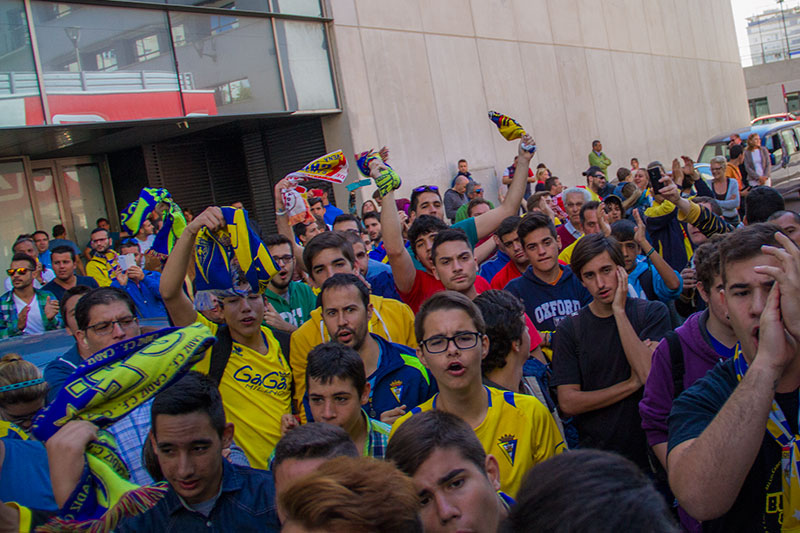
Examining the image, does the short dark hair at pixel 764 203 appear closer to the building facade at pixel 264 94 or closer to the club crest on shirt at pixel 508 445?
the club crest on shirt at pixel 508 445

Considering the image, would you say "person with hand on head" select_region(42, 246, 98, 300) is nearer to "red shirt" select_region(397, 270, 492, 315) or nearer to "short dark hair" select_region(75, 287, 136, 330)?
"short dark hair" select_region(75, 287, 136, 330)

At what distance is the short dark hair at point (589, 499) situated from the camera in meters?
1.42

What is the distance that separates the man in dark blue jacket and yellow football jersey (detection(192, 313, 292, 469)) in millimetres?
379

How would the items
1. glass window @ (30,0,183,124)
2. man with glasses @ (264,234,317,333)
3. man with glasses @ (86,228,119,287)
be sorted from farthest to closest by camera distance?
glass window @ (30,0,183,124) → man with glasses @ (86,228,119,287) → man with glasses @ (264,234,317,333)

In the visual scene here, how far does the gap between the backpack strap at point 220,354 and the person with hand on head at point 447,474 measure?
6.34ft

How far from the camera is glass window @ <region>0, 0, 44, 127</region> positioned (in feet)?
34.7

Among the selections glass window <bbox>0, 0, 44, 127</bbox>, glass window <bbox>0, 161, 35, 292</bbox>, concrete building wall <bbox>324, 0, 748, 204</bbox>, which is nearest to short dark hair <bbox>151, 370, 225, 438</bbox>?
glass window <bbox>0, 0, 44, 127</bbox>

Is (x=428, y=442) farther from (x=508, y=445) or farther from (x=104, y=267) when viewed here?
(x=104, y=267)

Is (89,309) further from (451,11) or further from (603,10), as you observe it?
(603,10)

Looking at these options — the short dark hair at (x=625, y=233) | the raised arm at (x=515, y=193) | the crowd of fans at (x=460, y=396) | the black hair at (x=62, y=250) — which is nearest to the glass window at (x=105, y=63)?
the black hair at (x=62, y=250)

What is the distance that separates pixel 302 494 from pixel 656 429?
5.85 feet

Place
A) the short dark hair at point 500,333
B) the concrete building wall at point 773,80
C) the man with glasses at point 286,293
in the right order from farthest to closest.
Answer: the concrete building wall at point 773,80 → the man with glasses at point 286,293 → the short dark hair at point 500,333

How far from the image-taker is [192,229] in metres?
4.05

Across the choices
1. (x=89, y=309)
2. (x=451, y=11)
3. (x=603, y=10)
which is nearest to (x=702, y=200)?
(x=89, y=309)
